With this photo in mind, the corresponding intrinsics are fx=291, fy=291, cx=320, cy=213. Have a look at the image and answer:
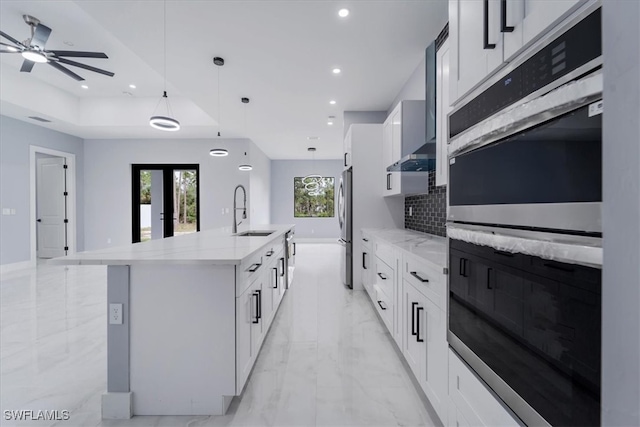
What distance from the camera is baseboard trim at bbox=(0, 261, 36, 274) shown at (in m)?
5.19

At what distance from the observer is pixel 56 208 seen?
6.81 m

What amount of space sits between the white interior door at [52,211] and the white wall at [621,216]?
29.5 ft

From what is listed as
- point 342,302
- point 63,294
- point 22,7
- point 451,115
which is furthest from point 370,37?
point 63,294

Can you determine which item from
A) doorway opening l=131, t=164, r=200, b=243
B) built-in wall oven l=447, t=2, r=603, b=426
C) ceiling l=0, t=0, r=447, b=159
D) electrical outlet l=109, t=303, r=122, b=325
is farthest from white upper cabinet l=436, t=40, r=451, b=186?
doorway opening l=131, t=164, r=200, b=243

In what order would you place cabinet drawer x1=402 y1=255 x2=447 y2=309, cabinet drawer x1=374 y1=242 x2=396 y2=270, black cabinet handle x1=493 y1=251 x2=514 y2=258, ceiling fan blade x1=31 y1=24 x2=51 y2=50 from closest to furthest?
black cabinet handle x1=493 y1=251 x2=514 y2=258 → cabinet drawer x1=402 y1=255 x2=447 y2=309 → cabinet drawer x1=374 y1=242 x2=396 y2=270 → ceiling fan blade x1=31 y1=24 x2=51 y2=50

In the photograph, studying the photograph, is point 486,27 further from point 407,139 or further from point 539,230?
point 407,139

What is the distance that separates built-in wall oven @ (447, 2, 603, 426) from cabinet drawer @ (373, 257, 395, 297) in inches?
51.5

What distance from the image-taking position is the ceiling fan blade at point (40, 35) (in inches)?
125

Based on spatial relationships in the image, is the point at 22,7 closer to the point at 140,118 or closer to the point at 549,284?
the point at 140,118

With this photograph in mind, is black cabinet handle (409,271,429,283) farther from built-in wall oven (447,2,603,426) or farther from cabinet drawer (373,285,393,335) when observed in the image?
cabinet drawer (373,285,393,335)

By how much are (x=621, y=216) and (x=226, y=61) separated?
391cm

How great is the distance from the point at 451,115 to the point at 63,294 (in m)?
5.10

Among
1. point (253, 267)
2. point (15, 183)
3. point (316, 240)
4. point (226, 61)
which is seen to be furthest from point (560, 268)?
point (316, 240)

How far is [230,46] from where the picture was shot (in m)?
3.20
